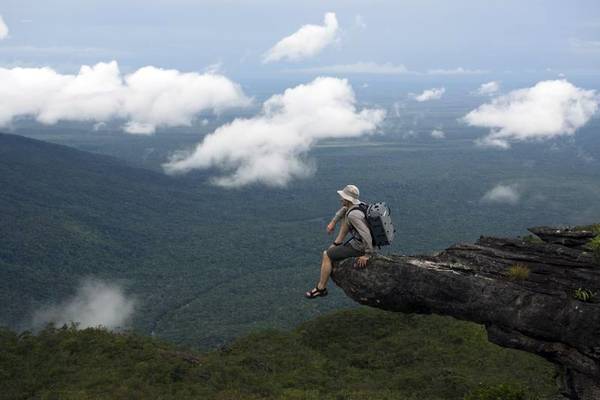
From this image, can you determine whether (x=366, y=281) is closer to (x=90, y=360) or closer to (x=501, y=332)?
(x=501, y=332)

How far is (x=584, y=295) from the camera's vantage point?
2073cm

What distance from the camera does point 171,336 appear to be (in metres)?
171

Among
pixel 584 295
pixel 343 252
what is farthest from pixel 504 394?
pixel 343 252

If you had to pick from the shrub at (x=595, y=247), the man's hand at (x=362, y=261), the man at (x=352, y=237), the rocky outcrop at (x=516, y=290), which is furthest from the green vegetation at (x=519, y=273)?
the man's hand at (x=362, y=261)

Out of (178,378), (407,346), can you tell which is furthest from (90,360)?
(407,346)

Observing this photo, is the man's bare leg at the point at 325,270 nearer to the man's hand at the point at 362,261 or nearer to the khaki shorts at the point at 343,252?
the khaki shorts at the point at 343,252

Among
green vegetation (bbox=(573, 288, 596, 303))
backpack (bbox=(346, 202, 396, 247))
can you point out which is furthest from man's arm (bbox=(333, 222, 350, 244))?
green vegetation (bbox=(573, 288, 596, 303))

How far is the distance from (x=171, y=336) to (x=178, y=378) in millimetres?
133028

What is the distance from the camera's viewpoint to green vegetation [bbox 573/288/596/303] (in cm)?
2077

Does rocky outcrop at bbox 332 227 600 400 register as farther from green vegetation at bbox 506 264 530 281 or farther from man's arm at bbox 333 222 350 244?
man's arm at bbox 333 222 350 244

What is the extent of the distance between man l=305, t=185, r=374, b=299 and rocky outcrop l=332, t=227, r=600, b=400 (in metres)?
0.77

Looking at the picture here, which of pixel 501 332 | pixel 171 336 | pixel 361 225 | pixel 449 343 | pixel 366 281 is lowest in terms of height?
pixel 171 336

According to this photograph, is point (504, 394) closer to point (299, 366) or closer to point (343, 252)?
point (343, 252)

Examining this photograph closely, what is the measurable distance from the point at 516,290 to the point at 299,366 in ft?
107
